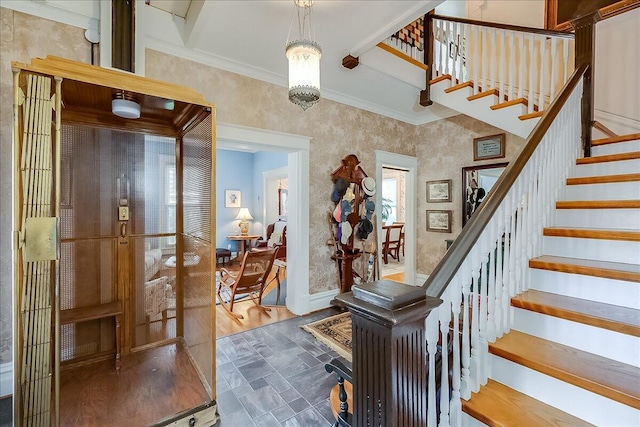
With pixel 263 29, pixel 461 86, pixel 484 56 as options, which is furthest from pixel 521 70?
pixel 263 29

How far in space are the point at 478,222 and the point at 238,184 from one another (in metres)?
6.88

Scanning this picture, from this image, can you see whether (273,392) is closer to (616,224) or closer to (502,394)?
(502,394)

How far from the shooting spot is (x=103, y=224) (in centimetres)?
224

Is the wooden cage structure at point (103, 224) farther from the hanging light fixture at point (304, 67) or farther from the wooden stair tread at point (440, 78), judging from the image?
the wooden stair tread at point (440, 78)

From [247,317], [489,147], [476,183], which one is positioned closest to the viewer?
[247,317]

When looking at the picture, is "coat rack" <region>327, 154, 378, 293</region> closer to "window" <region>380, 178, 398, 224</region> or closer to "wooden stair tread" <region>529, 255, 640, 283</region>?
"wooden stair tread" <region>529, 255, 640, 283</region>

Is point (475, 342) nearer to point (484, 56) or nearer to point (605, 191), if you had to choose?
point (605, 191)

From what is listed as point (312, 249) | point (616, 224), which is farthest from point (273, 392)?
point (616, 224)

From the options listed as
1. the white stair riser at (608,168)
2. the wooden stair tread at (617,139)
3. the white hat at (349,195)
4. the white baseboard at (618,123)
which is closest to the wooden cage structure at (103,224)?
the white hat at (349,195)

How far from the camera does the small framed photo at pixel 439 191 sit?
14.6 ft

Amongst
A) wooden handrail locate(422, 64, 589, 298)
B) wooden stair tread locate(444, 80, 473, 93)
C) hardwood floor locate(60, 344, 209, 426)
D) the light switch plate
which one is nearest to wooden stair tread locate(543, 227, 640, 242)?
wooden handrail locate(422, 64, 589, 298)

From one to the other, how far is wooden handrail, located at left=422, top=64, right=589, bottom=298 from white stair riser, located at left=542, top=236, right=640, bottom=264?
2.24ft

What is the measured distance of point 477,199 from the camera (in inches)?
160

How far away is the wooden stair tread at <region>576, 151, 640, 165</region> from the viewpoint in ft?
6.35
